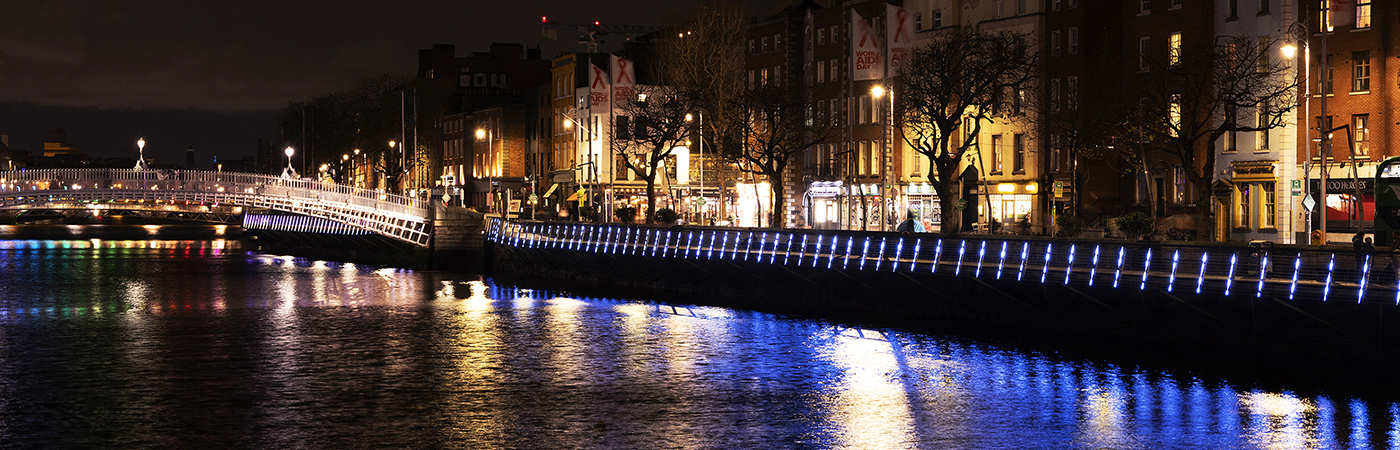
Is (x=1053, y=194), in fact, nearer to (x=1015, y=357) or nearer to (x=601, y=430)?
(x=1015, y=357)

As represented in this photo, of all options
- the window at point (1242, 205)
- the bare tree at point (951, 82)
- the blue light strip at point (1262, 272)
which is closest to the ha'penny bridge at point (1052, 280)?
the blue light strip at point (1262, 272)

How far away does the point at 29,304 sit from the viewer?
53.0 metres

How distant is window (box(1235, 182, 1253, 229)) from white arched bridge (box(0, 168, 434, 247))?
137 feet

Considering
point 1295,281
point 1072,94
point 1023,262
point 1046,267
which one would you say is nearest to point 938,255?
point 1023,262

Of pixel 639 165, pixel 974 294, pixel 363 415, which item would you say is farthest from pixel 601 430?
pixel 639 165

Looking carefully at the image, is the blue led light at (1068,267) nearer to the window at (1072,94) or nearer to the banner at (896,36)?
the banner at (896,36)

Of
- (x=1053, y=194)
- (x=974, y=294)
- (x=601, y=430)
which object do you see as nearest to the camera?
(x=601, y=430)

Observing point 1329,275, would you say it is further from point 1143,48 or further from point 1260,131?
point 1143,48

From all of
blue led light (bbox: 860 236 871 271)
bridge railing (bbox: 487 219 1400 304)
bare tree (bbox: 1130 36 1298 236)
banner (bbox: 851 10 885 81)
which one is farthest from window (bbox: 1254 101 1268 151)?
blue led light (bbox: 860 236 871 271)

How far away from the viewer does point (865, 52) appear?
65688 millimetres

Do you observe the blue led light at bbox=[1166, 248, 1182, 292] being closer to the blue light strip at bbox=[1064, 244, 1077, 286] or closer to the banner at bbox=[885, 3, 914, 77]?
the blue light strip at bbox=[1064, 244, 1077, 286]

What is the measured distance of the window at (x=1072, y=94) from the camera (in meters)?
75.3

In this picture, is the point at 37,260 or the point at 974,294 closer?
the point at 974,294

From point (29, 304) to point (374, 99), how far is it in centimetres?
9752
